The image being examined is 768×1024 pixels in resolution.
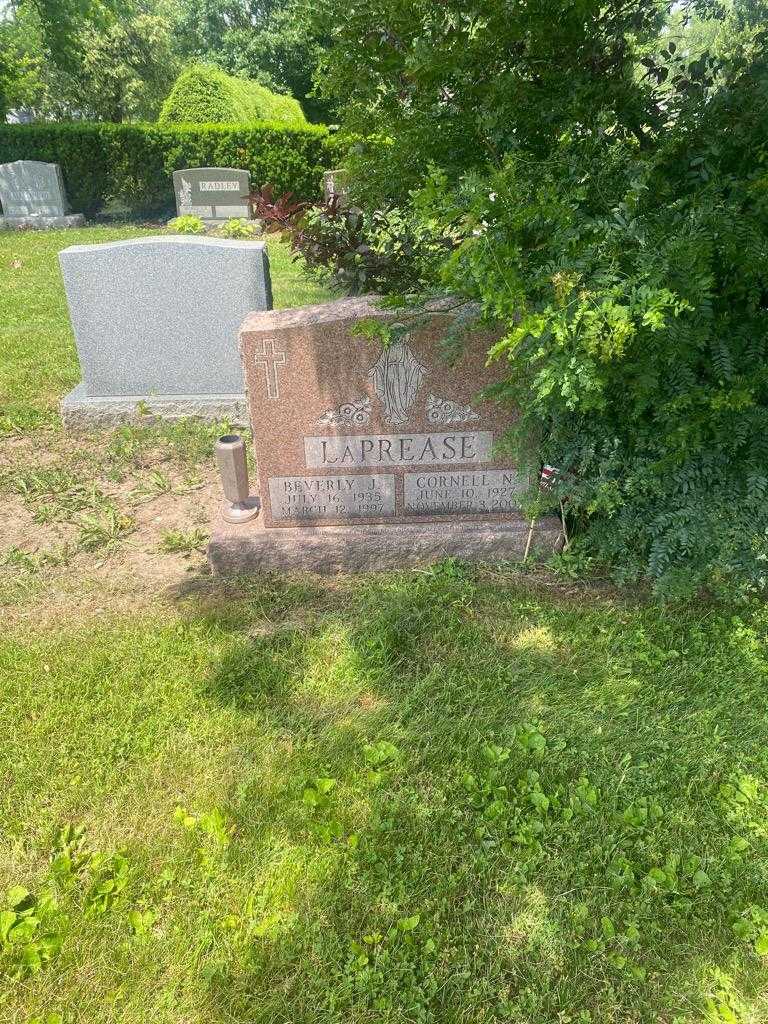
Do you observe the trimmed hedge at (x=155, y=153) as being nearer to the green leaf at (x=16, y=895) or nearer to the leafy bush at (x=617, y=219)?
the leafy bush at (x=617, y=219)

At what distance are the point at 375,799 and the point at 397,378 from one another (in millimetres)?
1848

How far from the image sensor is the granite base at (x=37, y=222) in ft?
46.5

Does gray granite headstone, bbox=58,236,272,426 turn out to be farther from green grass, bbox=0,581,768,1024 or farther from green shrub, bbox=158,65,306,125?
green shrub, bbox=158,65,306,125

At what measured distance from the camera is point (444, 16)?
259cm

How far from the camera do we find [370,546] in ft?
11.6

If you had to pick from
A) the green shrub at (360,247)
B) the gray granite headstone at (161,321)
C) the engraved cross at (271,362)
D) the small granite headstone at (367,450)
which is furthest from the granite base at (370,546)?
the gray granite headstone at (161,321)

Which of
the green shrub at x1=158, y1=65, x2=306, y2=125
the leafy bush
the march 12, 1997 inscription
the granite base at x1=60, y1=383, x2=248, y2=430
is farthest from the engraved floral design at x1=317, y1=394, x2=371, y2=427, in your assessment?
the green shrub at x1=158, y1=65, x2=306, y2=125

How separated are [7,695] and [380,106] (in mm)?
2893

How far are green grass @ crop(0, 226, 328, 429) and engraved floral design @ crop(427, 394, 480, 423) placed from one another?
10.9 ft

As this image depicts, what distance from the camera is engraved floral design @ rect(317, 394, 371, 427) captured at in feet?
10.9

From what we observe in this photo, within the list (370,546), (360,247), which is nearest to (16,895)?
(370,546)

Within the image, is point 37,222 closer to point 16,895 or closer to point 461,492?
point 461,492

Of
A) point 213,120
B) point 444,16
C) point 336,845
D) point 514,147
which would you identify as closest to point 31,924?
point 336,845

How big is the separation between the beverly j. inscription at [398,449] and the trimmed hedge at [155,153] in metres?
13.3
